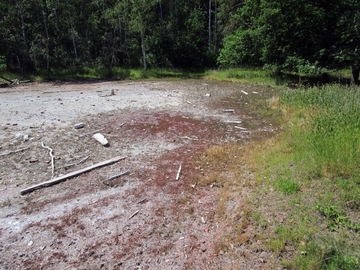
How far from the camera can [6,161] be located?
17.6 ft

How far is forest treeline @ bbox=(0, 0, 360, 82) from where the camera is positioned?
1215cm

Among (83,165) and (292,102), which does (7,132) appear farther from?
(292,102)

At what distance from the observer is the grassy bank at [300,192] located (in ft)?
9.27

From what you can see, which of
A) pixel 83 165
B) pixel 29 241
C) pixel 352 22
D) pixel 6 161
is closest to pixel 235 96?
pixel 352 22

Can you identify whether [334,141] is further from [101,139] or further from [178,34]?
[178,34]

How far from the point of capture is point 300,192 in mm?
3693

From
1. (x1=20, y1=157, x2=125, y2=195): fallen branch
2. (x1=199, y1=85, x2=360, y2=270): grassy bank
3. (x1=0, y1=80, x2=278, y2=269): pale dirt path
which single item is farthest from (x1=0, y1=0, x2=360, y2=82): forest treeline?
(x1=20, y1=157, x2=125, y2=195): fallen branch

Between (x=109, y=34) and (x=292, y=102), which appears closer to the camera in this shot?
(x=292, y=102)

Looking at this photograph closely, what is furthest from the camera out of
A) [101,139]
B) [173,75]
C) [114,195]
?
[173,75]

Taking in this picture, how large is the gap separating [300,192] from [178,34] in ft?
66.1

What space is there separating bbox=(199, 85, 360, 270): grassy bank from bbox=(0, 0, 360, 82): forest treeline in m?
8.35

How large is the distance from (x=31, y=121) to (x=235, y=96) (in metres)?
7.93

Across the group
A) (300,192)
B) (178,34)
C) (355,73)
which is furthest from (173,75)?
(300,192)

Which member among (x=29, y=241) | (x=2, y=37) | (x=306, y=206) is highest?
(x=2, y=37)
